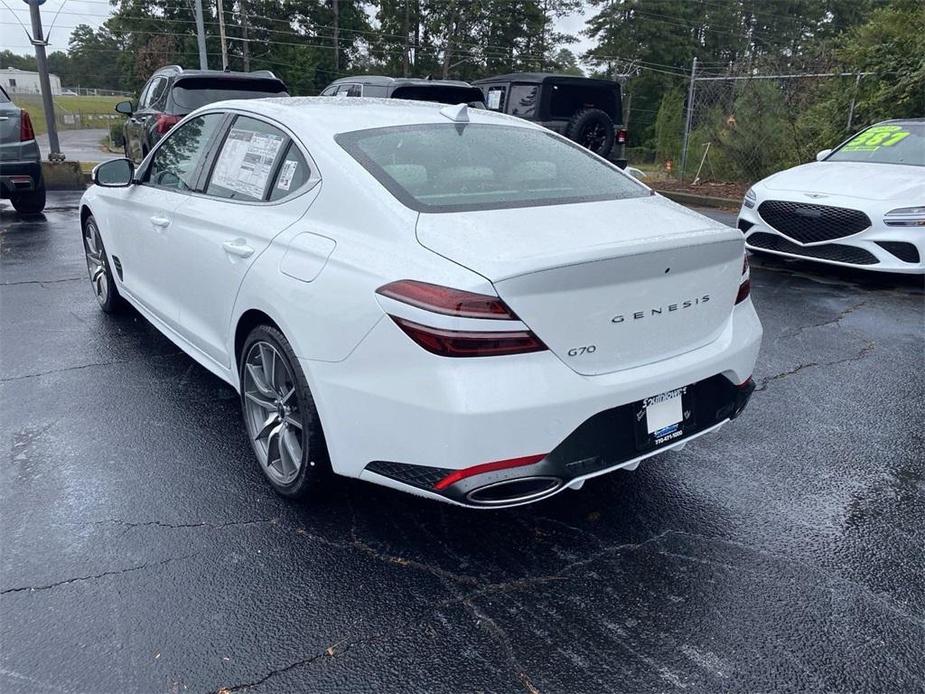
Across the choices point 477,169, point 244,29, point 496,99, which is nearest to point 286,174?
point 477,169

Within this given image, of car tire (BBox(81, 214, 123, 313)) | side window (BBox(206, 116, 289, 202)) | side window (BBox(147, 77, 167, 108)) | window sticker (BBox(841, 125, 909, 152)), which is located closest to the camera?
side window (BBox(206, 116, 289, 202))

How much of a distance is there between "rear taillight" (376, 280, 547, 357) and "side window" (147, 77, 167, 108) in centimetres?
987

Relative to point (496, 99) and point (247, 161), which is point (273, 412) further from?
point (496, 99)

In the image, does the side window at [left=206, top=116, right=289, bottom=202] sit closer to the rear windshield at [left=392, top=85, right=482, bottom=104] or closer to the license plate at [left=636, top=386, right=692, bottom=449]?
the license plate at [left=636, top=386, right=692, bottom=449]

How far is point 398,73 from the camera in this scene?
163 feet

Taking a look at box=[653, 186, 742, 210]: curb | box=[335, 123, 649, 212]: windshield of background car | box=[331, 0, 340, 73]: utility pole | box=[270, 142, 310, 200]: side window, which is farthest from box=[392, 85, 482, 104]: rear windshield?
box=[331, 0, 340, 73]: utility pole

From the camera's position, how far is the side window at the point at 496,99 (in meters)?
12.3

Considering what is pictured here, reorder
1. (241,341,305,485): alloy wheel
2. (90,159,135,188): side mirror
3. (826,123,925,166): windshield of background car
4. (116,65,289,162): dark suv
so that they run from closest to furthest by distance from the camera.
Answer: (241,341,305,485): alloy wheel
(90,159,135,188): side mirror
(826,123,925,166): windshield of background car
(116,65,289,162): dark suv

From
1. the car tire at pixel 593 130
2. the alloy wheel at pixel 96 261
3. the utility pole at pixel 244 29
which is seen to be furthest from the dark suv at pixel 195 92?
the utility pole at pixel 244 29

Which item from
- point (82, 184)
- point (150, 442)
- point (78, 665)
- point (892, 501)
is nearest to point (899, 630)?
point (892, 501)

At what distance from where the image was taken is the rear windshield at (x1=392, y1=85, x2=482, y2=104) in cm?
1016

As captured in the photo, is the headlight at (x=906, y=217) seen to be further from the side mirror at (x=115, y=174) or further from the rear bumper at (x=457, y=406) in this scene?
the side mirror at (x=115, y=174)

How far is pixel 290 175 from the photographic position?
307cm

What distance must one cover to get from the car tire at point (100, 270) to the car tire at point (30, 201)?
5.04m
